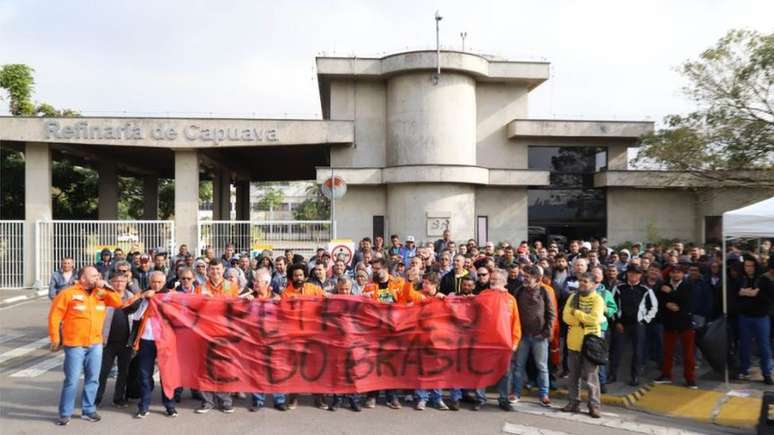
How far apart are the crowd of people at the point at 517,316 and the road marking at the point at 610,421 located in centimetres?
14

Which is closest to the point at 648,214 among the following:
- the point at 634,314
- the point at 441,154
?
the point at 441,154

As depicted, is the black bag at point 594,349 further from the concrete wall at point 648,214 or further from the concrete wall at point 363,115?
the concrete wall at point 648,214

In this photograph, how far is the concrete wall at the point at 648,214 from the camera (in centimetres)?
2309

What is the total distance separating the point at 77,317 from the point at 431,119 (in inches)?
632

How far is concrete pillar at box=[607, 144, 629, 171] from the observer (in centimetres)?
2328

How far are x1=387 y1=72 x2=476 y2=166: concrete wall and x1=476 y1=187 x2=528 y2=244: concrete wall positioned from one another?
2130 mm

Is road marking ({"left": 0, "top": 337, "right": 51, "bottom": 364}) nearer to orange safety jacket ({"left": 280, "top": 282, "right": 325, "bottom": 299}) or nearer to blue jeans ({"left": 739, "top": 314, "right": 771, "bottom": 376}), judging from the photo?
orange safety jacket ({"left": 280, "top": 282, "right": 325, "bottom": 299})

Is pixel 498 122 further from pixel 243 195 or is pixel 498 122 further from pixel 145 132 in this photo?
pixel 243 195

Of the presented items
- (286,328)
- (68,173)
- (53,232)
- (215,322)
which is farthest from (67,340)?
(68,173)

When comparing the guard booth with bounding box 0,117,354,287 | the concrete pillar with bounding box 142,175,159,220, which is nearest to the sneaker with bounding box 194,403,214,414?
the guard booth with bounding box 0,117,354,287

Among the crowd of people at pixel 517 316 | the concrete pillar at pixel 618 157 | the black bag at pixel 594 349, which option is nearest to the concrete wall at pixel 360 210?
the concrete pillar at pixel 618 157

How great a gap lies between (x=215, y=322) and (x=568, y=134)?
18.7 meters

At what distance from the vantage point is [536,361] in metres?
7.34

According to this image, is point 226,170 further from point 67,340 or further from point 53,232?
point 67,340
